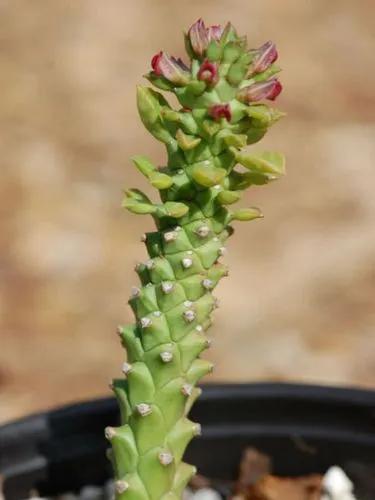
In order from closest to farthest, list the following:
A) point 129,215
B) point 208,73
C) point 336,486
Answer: point 208,73
point 336,486
point 129,215

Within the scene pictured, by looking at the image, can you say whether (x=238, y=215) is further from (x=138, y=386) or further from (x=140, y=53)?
(x=140, y=53)

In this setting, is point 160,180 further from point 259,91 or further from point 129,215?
point 129,215

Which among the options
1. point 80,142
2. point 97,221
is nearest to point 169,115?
point 97,221

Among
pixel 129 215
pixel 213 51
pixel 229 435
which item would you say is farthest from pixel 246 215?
pixel 129 215

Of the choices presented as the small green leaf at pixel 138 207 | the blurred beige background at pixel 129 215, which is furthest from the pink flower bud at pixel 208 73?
the blurred beige background at pixel 129 215

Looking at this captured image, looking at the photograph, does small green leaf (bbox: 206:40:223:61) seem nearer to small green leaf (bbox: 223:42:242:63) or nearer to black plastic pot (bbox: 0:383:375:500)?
small green leaf (bbox: 223:42:242:63)

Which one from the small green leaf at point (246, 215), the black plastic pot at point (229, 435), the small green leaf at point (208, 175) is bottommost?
the black plastic pot at point (229, 435)

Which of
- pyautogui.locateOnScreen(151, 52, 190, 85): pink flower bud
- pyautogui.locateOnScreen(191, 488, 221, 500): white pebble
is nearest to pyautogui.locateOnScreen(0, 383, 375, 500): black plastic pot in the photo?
pyautogui.locateOnScreen(191, 488, 221, 500): white pebble

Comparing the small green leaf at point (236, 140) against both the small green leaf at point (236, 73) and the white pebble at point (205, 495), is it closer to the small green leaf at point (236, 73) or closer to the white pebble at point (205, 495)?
the small green leaf at point (236, 73)
